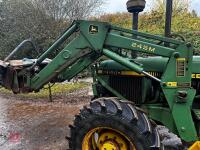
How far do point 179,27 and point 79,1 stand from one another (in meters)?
4.97

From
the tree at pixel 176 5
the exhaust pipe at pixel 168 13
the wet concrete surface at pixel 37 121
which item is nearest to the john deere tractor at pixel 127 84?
the exhaust pipe at pixel 168 13

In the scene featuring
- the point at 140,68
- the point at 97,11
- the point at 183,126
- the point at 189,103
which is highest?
the point at 97,11

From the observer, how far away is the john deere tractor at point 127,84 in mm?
4066

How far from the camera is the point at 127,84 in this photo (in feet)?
16.2

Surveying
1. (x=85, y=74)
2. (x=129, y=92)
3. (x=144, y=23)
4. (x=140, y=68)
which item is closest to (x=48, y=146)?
(x=129, y=92)

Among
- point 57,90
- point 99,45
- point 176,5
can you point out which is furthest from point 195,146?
point 176,5

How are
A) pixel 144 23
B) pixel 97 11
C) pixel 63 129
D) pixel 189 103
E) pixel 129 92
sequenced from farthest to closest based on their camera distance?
pixel 144 23, pixel 97 11, pixel 63 129, pixel 129 92, pixel 189 103

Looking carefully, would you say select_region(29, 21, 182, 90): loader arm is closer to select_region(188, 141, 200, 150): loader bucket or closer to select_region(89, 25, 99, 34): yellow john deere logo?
select_region(89, 25, 99, 34): yellow john deere logo

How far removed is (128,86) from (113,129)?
0.99 meters

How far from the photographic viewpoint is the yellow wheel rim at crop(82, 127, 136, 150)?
4199mm

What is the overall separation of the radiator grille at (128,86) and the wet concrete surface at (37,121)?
4.66 ft

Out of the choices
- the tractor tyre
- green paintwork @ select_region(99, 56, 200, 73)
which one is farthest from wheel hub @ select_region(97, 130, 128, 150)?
green paintwork @ select_region(99, 56, 200, 73)

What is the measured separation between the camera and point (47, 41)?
14758mm

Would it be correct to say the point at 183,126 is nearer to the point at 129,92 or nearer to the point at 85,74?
the point at 129,92
